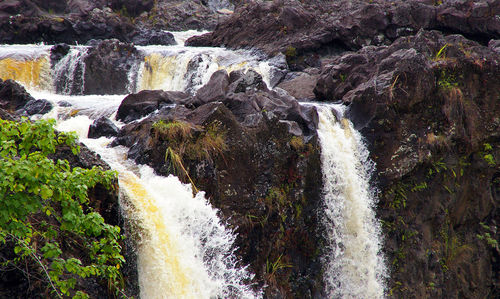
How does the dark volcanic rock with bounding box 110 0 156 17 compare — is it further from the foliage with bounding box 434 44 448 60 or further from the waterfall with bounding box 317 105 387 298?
the waterfall with bounding box 317 105 387 298

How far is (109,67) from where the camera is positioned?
18.3 meters

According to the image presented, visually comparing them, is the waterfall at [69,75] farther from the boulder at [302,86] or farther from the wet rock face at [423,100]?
the wet rock face at [423,100]

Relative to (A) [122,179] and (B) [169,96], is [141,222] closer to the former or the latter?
(A) [122,179]

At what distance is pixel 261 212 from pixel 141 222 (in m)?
2.69

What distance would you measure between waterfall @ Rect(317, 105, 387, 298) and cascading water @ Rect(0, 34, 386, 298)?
2 cm

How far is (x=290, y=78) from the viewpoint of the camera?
17.7 metres

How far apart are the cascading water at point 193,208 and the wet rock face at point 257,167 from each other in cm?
35

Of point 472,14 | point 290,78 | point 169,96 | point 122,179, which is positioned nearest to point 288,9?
point 290,78

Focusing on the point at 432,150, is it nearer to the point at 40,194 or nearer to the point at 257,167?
the point at 257,167

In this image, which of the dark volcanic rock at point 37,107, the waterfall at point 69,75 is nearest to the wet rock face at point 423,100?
the dark volcanic rock at point 37,107

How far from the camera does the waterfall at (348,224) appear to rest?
9.96 meters

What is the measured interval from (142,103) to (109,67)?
7520 mm

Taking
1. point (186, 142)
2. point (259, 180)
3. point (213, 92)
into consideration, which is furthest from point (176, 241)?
point (213, 92)

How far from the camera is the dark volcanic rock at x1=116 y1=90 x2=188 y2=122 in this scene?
38.0ft
